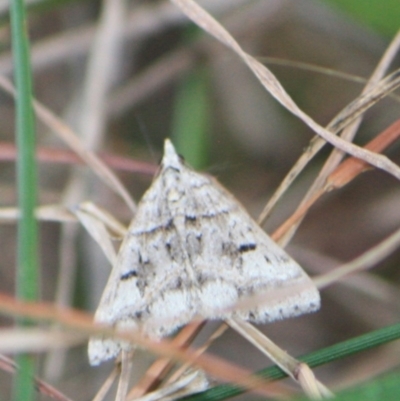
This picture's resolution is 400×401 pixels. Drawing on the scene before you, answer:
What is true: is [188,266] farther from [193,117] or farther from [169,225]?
[193,117]

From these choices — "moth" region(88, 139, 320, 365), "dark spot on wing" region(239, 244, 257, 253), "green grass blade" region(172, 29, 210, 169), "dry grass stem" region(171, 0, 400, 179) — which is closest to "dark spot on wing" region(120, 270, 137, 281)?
"moth" region(88, 139, 320, 365)

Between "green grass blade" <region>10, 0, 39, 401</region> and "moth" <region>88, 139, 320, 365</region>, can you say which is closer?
"green grass blade" <region>10, 0, 39, 401</region>

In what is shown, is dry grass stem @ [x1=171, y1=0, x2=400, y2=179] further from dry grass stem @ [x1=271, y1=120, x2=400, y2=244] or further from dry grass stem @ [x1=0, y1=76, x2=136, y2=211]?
dry grass stem @ [x1=0, y1=76, x2=136, y2=211]

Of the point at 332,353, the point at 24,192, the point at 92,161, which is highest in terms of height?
the point at 92,161

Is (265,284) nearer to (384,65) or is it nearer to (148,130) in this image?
(384,65)

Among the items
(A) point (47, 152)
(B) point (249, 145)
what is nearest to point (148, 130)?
(B) point (249, 145)

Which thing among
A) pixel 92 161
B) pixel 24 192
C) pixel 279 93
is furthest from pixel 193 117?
pixel 24 192
